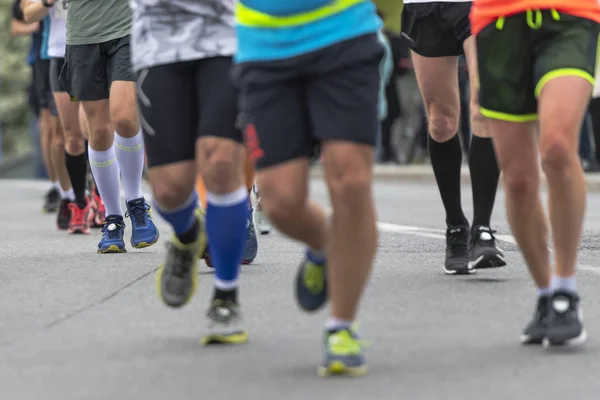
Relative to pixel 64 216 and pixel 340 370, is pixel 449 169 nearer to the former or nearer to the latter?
pixel 340 370

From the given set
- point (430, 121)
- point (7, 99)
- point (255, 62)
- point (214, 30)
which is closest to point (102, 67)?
point (430, 121)

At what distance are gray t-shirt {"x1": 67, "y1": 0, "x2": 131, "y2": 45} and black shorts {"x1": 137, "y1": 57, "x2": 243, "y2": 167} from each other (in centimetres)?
294

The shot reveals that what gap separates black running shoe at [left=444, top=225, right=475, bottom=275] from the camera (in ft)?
24.3

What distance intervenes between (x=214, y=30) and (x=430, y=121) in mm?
2102

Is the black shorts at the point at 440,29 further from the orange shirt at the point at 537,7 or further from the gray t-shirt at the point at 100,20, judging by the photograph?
the gray t-shirt at the point at 100,20

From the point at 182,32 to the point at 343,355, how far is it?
145 centimetres

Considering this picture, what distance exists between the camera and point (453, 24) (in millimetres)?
7246

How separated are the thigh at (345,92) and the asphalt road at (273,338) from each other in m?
0.72

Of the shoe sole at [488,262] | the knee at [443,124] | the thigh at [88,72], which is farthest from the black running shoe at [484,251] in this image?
the thigh at [88,72]

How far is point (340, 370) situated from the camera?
4773 mm

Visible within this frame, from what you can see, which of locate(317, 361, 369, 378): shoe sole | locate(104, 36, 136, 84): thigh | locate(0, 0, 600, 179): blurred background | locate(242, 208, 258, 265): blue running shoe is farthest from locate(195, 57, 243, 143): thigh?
locate(0, 0, 600, 179): blurred background

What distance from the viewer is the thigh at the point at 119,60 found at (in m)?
8.38

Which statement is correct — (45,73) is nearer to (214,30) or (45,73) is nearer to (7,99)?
(214,30)

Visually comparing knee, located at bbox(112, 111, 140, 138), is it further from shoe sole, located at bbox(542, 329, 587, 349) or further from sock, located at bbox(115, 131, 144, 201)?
shoe sole, located at bbox(542, 329, 587, 349)
